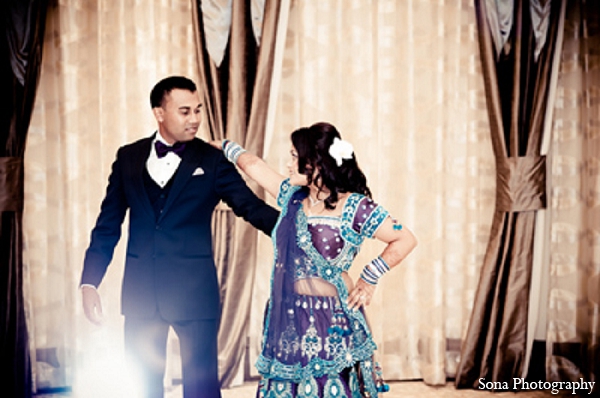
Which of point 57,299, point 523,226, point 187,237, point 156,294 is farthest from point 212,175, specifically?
point 523,226

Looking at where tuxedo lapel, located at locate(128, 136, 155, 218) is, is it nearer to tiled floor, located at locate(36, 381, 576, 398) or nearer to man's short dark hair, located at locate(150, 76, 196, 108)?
man's short dark hair, located at locate(150, 76, 196, 108)

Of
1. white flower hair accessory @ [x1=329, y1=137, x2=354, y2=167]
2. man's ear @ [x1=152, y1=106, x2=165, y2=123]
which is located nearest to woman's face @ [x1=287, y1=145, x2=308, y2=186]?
white flower hair accessory @ [x1=329, y1=137, x2=354, y2=167]

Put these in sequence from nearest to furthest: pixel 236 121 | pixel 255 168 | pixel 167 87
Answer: pixel 167 87, pixel 255 168, pixel 236 121

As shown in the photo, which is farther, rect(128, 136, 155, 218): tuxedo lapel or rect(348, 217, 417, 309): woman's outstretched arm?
rect(128, 136, 155, 218): tuxedo lapel

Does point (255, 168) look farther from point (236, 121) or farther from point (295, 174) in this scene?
point (236, 121)

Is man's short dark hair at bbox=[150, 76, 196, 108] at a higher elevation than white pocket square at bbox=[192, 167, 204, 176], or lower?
higher

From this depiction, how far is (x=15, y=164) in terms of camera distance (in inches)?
130

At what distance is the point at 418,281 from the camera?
12.4ft

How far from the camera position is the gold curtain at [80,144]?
3582 mm

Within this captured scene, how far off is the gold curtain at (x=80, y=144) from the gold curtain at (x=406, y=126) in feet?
2.57

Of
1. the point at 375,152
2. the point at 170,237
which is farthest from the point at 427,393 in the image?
the point at 170,237

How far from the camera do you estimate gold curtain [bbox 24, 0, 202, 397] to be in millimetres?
3582

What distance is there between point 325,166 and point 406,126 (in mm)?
1688

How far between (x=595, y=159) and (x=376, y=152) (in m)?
1.48
